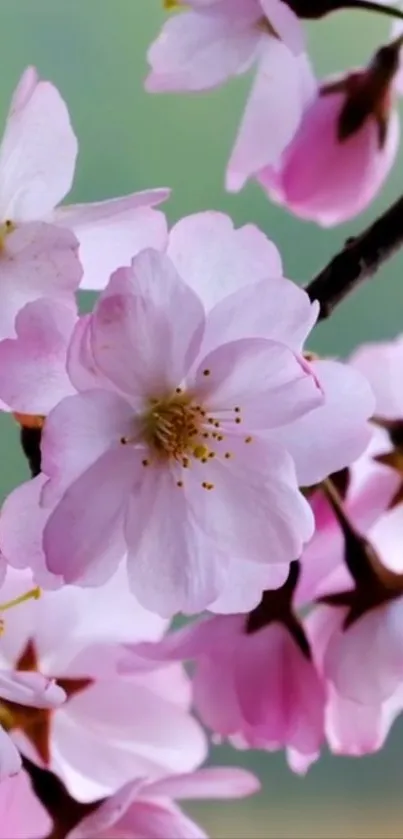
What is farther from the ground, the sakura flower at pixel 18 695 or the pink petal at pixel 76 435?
the pink petal at pixel 76 435

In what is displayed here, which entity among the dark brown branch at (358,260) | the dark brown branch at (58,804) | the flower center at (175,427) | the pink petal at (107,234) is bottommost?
the dark brown branch at (58,804)

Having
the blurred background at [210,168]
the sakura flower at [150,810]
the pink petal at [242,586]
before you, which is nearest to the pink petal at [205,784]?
the sakura flower at [150,810]

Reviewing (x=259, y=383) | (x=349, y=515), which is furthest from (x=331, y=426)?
(x=349, y=515)

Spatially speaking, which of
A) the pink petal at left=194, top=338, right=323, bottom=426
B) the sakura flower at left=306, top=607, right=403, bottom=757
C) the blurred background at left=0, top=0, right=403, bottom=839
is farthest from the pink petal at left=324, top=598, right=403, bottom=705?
the blurred background at left=0, top=0, right=403, bottom=839

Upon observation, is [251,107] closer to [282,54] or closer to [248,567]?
[282,54]

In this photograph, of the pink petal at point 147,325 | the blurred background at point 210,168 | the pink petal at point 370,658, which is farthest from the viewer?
the blurred background at point 210,168

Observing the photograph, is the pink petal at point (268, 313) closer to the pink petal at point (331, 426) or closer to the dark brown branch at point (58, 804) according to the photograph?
the pink petal at point (331, 426)

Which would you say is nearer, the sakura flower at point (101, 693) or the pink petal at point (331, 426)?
the pink petal at point (331, 426)

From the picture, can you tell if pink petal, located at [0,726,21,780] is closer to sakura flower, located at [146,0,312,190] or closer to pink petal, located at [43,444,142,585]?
pink petal, located at [43,444,142,585]
